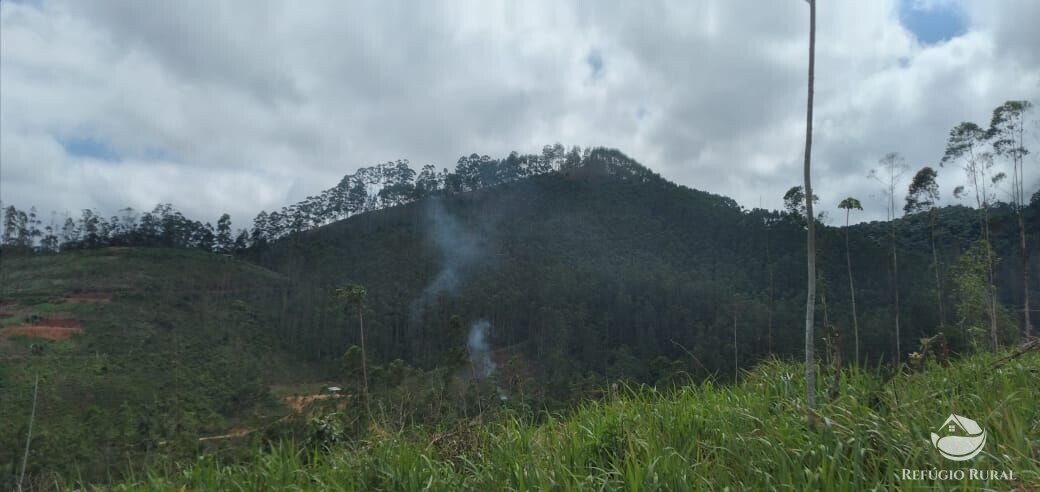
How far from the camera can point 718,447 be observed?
3.28 metres

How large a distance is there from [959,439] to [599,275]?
55273 mm

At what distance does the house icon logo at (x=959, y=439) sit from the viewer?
284 centimetres

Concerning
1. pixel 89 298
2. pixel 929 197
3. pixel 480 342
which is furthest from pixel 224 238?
pixel 929 197

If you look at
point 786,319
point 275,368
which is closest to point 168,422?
point 275,368

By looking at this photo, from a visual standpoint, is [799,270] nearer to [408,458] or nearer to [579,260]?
[579,260]

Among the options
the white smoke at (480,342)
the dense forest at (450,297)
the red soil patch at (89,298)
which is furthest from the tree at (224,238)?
the white smoke at (480,342)

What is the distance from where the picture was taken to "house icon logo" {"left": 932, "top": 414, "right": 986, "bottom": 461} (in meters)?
2.84

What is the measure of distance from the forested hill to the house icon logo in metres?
16.2

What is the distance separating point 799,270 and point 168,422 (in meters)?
42.5

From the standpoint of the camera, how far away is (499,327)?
52.0 meters

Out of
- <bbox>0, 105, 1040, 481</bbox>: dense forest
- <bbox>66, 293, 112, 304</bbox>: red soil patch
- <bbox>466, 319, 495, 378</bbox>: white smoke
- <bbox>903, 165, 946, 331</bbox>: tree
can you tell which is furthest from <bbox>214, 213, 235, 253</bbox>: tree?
<bbox>903, 165, 946, 331</bbox>: tree

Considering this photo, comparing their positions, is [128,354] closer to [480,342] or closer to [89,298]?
[89,298]

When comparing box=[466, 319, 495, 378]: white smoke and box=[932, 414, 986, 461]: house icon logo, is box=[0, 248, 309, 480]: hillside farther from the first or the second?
box=[932, 414, 986, 461]: house icon logo

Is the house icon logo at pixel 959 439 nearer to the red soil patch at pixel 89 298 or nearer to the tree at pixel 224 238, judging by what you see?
the red soil patch at pixel 89 298
